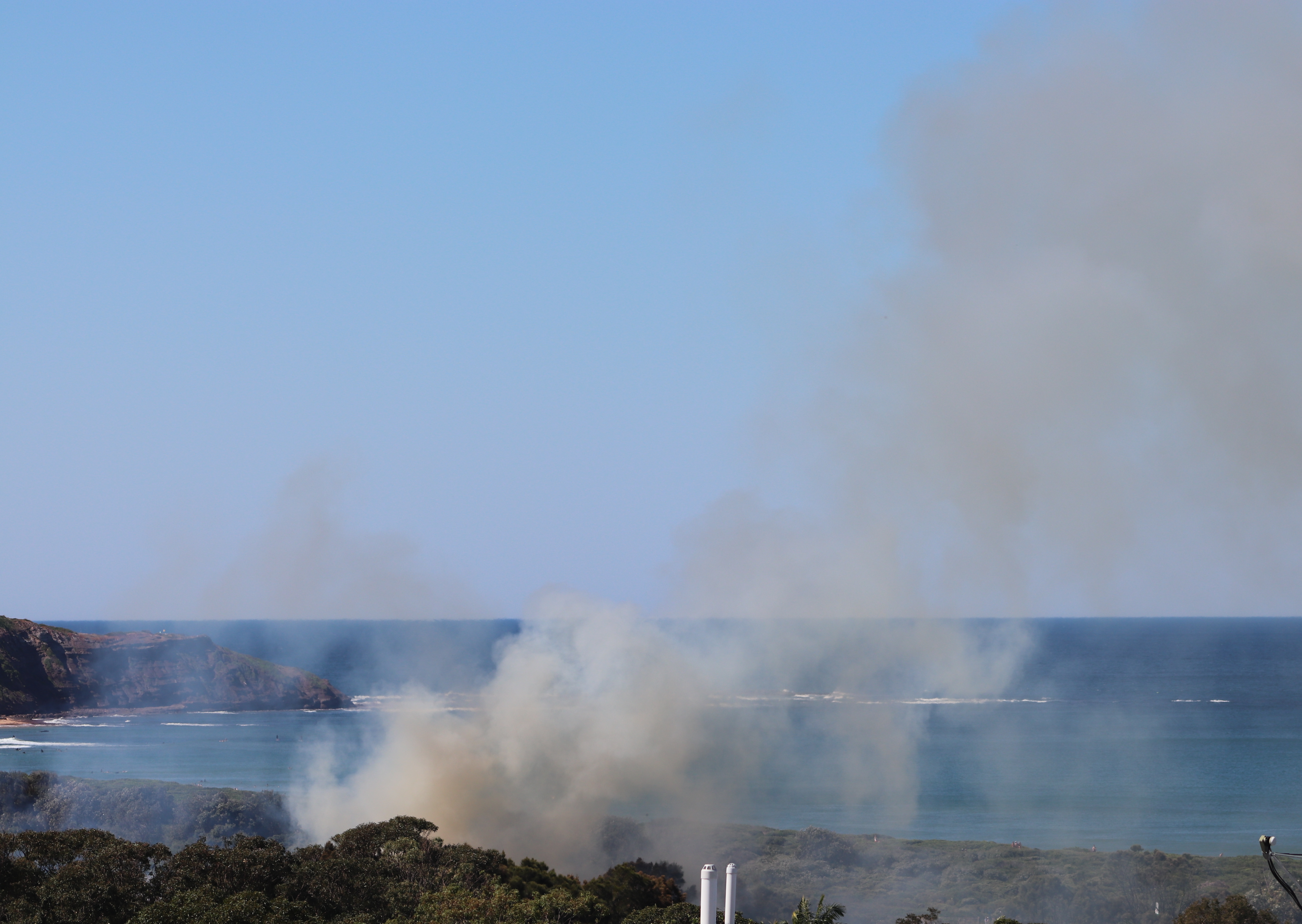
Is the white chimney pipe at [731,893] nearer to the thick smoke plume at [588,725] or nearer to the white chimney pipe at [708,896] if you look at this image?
the white chimney pipe at [708,896]

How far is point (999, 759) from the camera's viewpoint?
344 feet

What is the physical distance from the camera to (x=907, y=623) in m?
56.5

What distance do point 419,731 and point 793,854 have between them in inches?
809

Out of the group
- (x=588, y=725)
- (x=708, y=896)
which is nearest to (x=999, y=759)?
(x=588, y=725)

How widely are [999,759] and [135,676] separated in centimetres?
9246

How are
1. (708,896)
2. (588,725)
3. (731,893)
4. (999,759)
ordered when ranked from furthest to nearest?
(999,759) → (588,725) → (731,893) → (708,896)

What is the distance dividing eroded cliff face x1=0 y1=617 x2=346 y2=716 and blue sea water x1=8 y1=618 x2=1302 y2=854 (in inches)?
144

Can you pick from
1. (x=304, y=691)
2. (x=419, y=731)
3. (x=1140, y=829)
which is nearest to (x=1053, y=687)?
(x=1140, y=829)

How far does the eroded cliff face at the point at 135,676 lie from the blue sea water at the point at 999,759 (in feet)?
12.0

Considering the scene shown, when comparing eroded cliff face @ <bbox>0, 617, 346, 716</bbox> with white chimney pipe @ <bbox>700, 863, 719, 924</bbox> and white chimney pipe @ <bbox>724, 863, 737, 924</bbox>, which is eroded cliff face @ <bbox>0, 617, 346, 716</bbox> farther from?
white chimney pipe @ <bbox>700, 863, 719, 924</bbox>

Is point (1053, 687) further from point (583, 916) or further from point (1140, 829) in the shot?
point (583, 916)

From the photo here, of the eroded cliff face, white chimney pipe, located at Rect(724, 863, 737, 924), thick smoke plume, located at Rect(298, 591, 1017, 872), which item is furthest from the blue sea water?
white chimney pipe, located at Rect(724, 863, 737, 924)

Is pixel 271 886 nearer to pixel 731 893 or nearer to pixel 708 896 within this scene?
pixel 731 893

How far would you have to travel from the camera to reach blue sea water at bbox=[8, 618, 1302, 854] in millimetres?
79750
